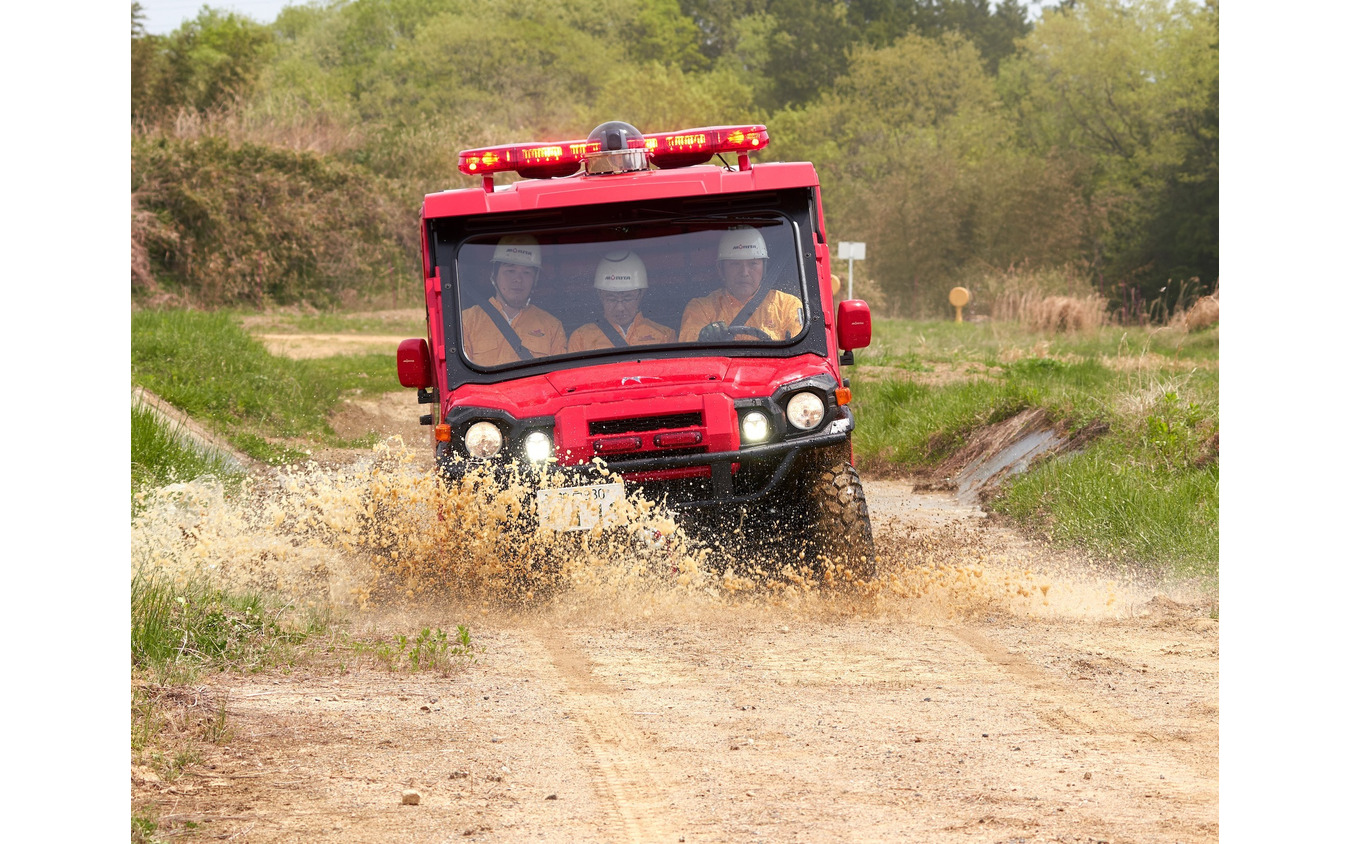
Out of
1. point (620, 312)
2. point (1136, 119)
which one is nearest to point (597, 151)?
point (620, 312)

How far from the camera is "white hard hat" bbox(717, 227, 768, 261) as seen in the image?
743cm

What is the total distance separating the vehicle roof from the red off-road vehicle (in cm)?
1

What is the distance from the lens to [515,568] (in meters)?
6.89

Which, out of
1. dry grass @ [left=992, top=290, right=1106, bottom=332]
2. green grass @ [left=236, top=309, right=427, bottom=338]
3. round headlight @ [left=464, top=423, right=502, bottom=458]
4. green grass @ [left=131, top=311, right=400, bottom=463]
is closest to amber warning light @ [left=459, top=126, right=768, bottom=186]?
round headlight @ [left=464, top=423, right=502, bottom=458]

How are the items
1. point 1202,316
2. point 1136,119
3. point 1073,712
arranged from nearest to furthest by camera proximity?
point 1073,712
point 1202,316
point 1136,119

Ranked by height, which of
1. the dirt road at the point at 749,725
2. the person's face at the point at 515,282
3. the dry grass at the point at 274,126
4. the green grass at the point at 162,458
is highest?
the dry grass at the point at 274,126

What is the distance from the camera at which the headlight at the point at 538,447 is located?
682cm

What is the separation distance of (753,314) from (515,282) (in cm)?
131

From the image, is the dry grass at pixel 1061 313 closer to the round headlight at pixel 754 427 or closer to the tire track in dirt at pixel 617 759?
the round headlight at pixel 754 427

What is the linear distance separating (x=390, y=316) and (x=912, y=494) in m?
25.7

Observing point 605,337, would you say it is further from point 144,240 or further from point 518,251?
point 144,240

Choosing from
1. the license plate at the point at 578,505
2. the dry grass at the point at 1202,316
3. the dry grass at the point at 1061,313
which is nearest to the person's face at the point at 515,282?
the license plate at the point at 578,505

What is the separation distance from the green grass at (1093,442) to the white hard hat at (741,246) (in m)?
3.10

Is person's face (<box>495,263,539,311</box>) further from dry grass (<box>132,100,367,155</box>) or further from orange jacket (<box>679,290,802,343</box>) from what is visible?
dry grass (<box>132,100,367,155</box>)
